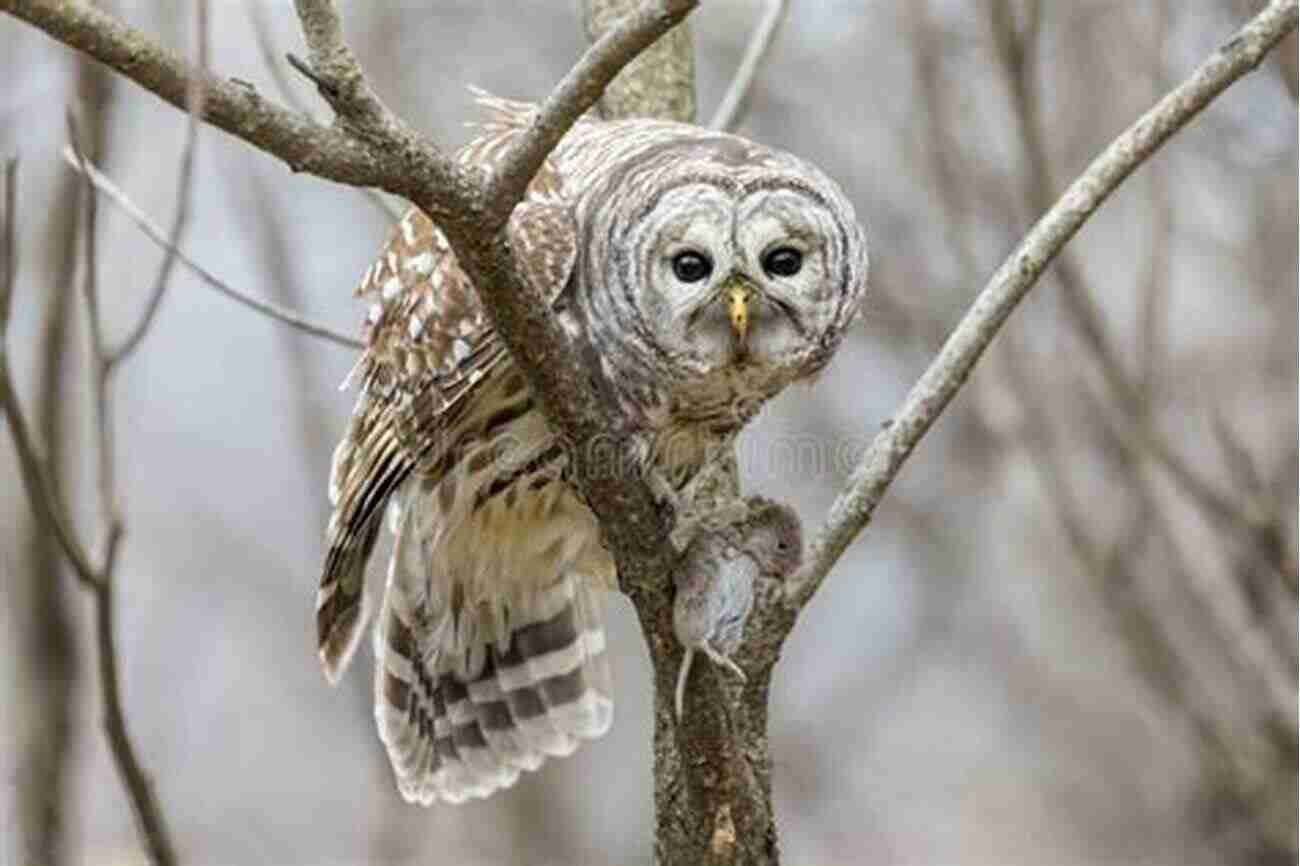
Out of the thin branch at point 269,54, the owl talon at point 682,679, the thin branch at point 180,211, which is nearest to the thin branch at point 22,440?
the thin branch at point 180,211

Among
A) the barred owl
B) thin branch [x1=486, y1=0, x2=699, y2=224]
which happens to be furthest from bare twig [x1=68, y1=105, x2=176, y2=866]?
the barred owl

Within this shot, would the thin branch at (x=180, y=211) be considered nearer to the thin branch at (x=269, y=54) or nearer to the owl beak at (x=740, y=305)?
the thin branch at (x=269, y=54)

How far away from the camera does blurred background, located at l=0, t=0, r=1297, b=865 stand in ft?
17.0

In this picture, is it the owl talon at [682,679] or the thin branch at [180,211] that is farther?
the owl talon at [682,679]

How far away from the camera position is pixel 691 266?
13.4 ft

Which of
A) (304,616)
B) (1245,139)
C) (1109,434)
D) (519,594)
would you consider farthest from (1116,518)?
(304,616)

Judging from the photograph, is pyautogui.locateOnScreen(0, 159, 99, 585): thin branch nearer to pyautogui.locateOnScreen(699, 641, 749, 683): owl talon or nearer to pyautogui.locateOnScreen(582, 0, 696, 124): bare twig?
pyautogui.locateOnScreen(699, 641, 749, 683): owl talon

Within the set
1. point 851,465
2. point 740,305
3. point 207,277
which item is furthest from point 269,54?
point 851,465

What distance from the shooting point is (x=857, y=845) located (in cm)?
855

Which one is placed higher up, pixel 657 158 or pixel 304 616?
pixel 657 158

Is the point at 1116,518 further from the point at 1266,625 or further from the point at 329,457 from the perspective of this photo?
the point at 329,457

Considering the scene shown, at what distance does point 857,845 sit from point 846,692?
3.53 ft

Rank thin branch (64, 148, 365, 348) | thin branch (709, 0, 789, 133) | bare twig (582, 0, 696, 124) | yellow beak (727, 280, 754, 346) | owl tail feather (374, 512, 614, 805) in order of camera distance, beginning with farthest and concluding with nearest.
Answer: owl tail feather (374, 512, 614, 805), bare twig (582, 0, 696, 124), thin branch (709, 0, 789, 133), yellow beak (727, 280, 754, 346), thin branch (64, 148, 365, 348)

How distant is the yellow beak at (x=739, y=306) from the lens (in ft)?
13.0
